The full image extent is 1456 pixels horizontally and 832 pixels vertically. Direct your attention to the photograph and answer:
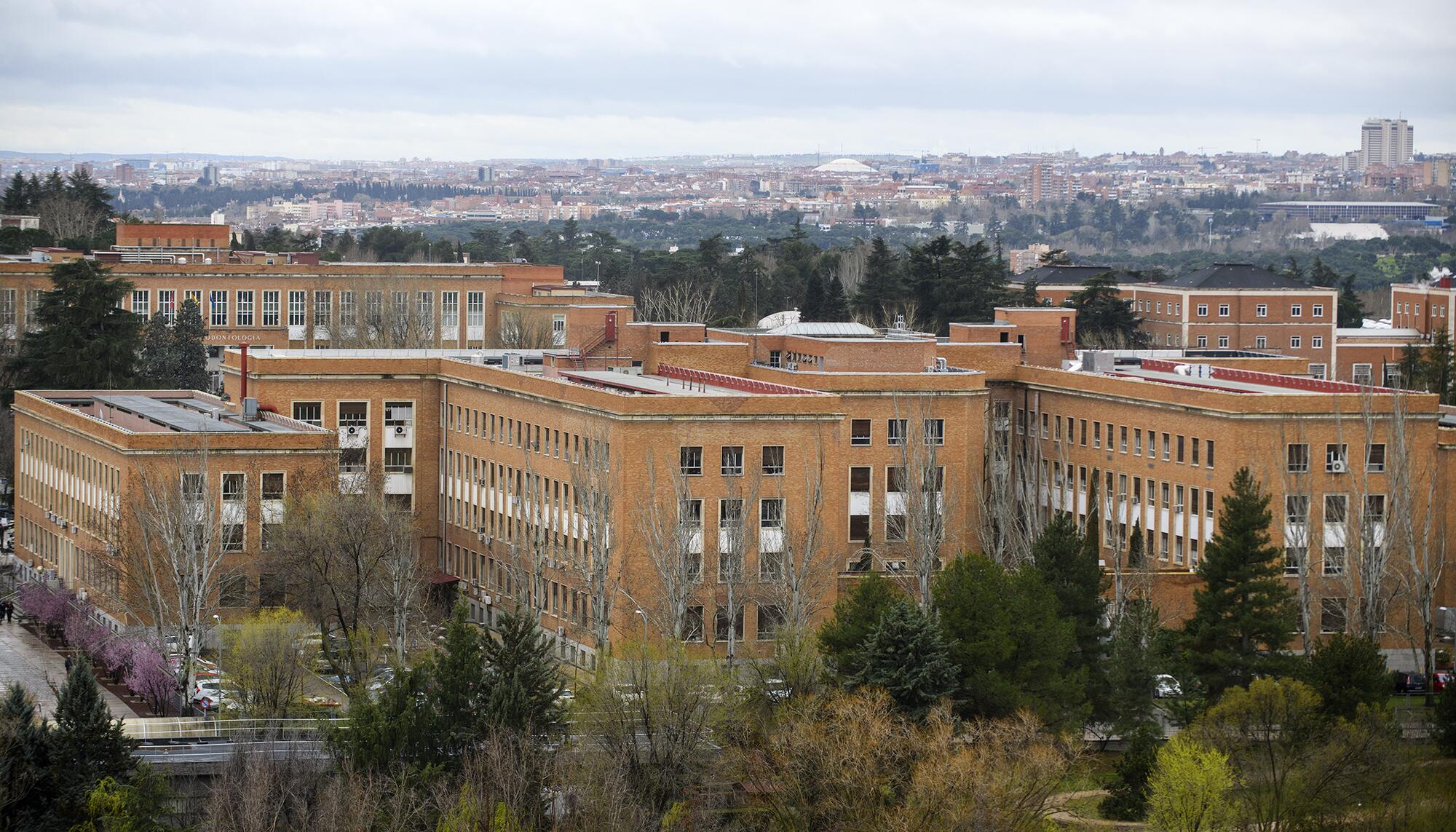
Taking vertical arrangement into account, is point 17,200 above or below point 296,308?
above

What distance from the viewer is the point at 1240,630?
55.0 meters

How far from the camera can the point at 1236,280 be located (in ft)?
378

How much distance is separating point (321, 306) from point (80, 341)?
2191 cm

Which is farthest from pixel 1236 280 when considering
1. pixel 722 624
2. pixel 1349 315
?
pixel 722 624

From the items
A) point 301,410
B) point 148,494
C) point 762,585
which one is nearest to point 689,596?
point 762,585

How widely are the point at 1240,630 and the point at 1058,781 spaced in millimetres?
9766

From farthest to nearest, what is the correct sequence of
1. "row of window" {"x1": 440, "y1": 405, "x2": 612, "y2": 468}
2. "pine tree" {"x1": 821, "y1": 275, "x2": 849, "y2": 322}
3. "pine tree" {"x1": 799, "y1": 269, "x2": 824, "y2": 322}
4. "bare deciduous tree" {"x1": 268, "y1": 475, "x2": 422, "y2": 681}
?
"pine tree" {"x1": 799, "y1": 269, "x2": 824, "y2": 322} → "pine tree" {"x1": 821, "y1": 275, "x2": 849, "y2": 322} → "row of window" {"x1": 440, "y1": 405, "x2": 612, "y2": 468} → "bare deciduous tree" {"x1": 268, "y1": 475, "x2": 422, "y2": 681}

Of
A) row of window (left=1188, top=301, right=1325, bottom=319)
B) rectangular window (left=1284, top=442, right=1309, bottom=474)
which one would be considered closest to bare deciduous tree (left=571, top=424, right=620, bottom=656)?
rectangular window (left=1284, top=442, right=1309, bottom=474)

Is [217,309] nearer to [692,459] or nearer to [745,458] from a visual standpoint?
[692,459]

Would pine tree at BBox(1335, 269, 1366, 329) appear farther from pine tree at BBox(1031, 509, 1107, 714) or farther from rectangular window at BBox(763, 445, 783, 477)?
pine tree at BBox(1031, 509, 1107, 714)

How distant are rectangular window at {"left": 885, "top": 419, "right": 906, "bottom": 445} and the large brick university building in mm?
111

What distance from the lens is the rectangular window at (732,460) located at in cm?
5941

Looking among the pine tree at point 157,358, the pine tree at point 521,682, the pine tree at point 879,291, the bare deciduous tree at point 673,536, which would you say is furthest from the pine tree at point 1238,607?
the pine tree at point 879,291

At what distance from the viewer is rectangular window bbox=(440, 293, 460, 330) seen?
110 metres
